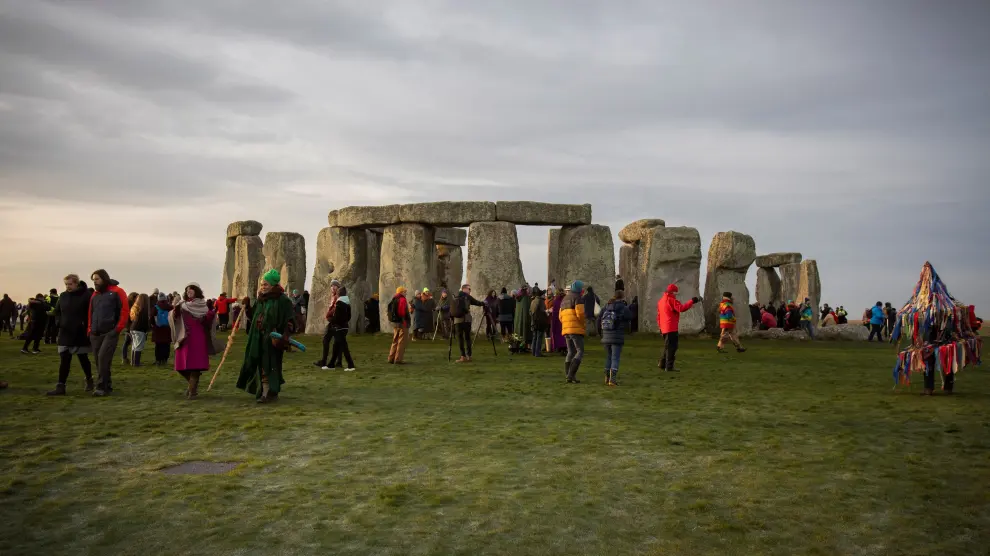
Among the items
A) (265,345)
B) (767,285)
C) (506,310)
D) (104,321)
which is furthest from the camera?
(767,285)

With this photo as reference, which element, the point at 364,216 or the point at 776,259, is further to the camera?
the point at 776,259

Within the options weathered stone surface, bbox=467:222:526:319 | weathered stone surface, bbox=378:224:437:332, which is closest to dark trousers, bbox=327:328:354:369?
weathered stone surface, bbox=467:222:526:319

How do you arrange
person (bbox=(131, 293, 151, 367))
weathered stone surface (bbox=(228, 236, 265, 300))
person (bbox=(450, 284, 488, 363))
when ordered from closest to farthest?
person (bbox=(131, 293, 151, 367))
person (bbox=(450, 284, 488, 363))
weathered stone surface (bbox=(228, 236, 265, 300))

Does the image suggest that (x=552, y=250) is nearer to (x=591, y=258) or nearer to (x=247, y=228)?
(x=591, y=258)

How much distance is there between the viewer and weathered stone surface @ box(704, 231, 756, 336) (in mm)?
27094

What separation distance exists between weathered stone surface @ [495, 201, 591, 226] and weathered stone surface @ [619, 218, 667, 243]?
2.81m

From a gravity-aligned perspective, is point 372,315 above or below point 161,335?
above

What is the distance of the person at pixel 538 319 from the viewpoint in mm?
18078

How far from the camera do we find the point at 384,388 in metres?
12.1

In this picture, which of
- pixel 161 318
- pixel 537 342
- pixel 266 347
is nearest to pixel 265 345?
pixel 266 347

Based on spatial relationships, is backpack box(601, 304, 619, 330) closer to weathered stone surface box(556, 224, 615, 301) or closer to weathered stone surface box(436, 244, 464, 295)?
weathered stone surface box(556, 224, 615, 301)

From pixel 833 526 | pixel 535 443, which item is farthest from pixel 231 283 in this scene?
pixel 833 526

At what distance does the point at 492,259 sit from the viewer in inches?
984

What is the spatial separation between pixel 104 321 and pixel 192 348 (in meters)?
1.36
